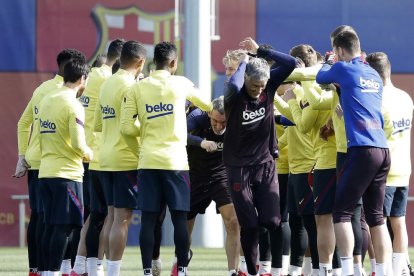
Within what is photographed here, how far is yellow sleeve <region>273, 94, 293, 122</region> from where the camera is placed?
10.9 m

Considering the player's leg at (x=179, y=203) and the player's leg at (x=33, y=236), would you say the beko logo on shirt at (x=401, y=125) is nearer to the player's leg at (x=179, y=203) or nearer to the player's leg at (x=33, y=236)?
the player's leg at (x=179, y=203)

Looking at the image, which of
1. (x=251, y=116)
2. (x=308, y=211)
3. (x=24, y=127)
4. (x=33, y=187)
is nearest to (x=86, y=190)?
(x=33, y=187)

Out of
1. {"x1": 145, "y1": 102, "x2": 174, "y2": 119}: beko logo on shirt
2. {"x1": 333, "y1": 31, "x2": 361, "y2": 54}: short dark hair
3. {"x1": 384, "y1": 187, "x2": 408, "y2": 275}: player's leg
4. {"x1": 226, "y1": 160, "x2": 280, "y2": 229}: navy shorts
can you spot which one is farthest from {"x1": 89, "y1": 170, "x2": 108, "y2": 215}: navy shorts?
{"x1": 333, "y1": 31, "x2": 361, "y2": 54}: short dark hair

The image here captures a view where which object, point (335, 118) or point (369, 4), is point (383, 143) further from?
point (369, 4)

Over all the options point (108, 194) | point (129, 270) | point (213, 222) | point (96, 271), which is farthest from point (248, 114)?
point (213, 222)

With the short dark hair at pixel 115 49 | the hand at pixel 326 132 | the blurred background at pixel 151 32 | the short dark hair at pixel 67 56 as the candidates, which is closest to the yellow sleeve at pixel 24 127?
the short dark hair at pixel 67 56

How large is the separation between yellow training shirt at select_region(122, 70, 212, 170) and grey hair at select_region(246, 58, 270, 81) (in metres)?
0.60

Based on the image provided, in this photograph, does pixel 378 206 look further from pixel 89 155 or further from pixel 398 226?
pixel 89 155

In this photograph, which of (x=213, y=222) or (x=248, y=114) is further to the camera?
(x=213, y=222)

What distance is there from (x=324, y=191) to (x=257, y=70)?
1.25m

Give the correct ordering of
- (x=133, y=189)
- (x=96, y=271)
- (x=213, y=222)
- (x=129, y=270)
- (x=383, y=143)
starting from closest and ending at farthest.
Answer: (x=383, y=143), (x=133, y=189), (x=96, y=271), (x=129, y=270), (x=213, y=222)

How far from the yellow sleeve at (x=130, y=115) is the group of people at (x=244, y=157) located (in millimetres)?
15

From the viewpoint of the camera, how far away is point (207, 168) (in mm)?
11656

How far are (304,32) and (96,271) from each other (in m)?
7.70
